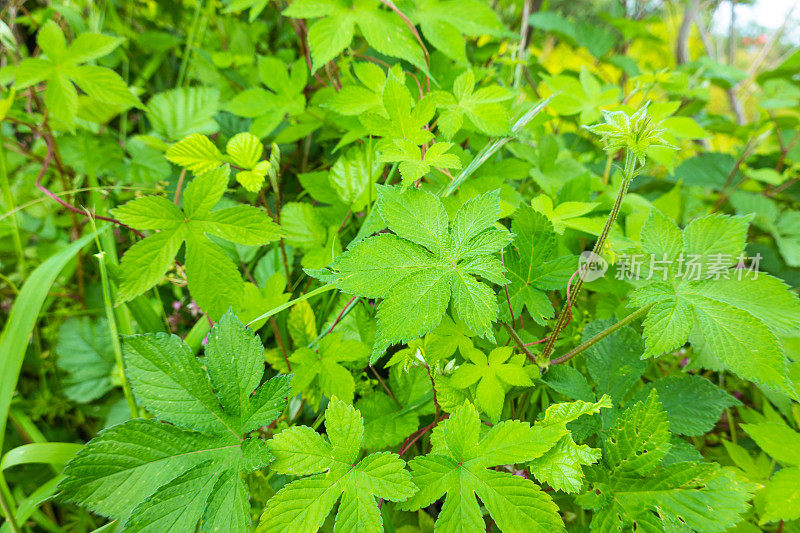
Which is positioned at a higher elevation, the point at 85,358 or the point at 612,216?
the point at 612,216

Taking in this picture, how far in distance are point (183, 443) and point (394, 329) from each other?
42 centimetres

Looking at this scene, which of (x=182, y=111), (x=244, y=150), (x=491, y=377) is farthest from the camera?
(x=182, y=111)

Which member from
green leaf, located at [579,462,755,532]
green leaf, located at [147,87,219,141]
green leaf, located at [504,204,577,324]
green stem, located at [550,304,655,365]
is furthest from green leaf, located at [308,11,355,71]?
green leaf, located at [579,462,755,532]

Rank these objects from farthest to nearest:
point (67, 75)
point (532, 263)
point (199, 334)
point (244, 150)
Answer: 1. point (67, 75)
2. point (199, 334)
3. point (244, 150)
4. point (532, 263)

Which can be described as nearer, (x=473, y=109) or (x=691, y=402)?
(x=691, y=402)

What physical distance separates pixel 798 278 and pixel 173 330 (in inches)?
80.4

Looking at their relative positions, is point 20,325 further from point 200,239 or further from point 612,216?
point 612,216

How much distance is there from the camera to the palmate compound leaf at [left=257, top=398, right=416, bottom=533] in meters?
0.61

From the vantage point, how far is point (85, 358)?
1.24 metres

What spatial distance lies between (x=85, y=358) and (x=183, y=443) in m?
0.77

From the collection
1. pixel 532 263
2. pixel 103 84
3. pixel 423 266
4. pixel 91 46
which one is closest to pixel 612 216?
pixel 532 263

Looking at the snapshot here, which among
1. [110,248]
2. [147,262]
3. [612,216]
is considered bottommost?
[110,248]

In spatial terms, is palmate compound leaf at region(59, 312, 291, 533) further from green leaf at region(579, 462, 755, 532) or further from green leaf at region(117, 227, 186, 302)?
green leaf at region(579, 462, 755, 532)

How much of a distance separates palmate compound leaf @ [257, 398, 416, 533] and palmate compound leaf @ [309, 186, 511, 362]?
15 cm
